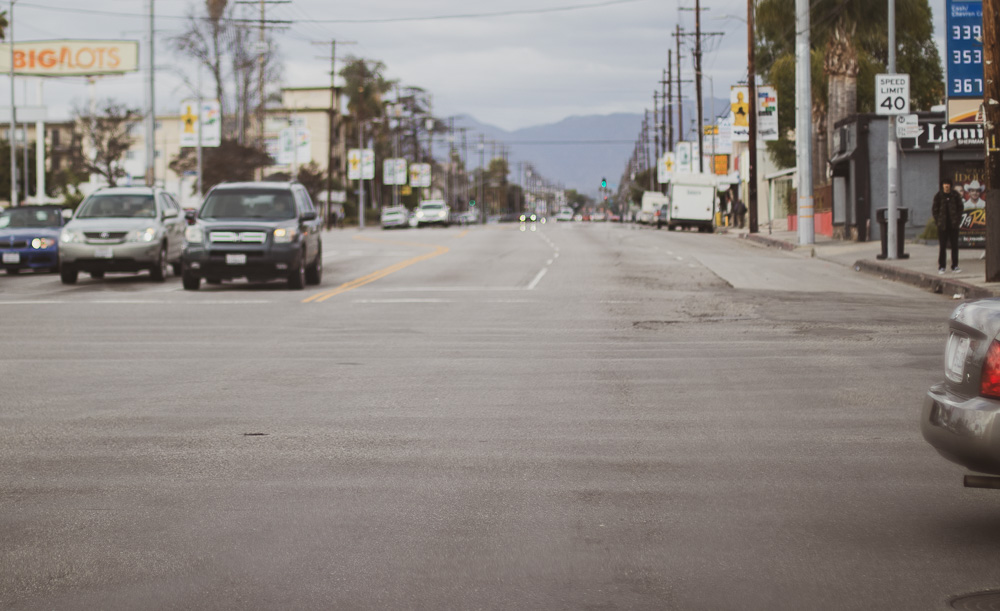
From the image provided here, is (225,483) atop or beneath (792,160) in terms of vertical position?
beneath

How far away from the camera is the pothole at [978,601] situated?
4.98m

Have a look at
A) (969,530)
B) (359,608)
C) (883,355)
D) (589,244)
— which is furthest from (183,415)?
(589,244)

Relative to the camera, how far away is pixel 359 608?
196 inches

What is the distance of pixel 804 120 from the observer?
4025 cm

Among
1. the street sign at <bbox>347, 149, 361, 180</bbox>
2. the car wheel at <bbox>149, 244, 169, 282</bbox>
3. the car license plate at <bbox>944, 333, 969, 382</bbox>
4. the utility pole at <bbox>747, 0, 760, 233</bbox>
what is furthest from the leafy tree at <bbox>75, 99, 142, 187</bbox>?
the car license plate at <bbox>944, 333, 969, 382</bbox>

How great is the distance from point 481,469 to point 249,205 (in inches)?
659

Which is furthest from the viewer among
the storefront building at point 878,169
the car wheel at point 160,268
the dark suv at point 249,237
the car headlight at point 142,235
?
the storefront building at point 878,169

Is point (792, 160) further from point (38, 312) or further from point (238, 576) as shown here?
point (238, 576)

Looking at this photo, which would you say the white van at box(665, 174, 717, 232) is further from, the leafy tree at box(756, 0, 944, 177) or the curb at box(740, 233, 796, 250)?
the curb at box(740, 233, 796, 250)

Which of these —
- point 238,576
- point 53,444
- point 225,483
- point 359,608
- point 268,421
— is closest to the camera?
point 359,608

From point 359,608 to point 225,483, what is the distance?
2.47 metres

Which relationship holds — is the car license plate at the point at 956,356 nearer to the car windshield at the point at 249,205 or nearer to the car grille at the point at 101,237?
the car windshield at the point at 249,205

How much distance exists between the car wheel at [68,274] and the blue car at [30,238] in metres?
3.58

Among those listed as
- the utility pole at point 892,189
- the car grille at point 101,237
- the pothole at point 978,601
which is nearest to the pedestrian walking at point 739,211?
the utility pole at point 892,189
